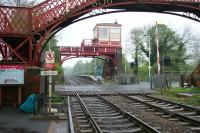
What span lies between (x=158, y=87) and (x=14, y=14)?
15.9m

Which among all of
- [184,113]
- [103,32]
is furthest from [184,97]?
[103,32]

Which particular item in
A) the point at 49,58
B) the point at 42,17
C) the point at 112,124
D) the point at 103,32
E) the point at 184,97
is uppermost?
the point at 103,32

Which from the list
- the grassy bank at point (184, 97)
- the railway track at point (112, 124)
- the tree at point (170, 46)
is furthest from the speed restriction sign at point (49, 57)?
the tree at point (170, 46)

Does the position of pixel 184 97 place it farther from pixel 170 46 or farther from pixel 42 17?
pixel 170 46

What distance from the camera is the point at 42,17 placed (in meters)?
22.1

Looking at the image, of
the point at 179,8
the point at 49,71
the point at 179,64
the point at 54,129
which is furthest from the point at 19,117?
the point at 179,64

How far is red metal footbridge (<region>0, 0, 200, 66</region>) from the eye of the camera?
20844mm

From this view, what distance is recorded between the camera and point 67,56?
58.8 metres

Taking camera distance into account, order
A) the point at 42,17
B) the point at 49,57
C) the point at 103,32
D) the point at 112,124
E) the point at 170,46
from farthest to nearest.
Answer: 1. the point at 170,46
2. the point at 103,32
3. the point at 42,17
4. the point at 49,57
5. the point at 112,124

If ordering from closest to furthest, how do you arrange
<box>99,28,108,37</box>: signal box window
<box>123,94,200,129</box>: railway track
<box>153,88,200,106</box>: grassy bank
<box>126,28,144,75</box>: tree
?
<box>123,94,200,129</box>: railway track
<box>153,88,200,106</box>: grassy bank
<box>99,28,108,37</box>: signal box window
<box>126,28,144,75</box>: tree

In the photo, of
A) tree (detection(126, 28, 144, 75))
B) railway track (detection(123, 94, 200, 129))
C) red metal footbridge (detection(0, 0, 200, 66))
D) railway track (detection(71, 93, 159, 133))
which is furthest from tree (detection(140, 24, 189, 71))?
railway track (detection(71, 93, 159, 133))

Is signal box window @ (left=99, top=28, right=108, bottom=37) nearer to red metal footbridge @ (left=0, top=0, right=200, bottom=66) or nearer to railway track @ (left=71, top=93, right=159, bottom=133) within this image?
red metal footbridge @ (left=0, top=0, right=200, bottom=66)

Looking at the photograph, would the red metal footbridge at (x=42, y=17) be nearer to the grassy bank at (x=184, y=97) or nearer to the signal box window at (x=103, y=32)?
the grassy bank at (x=184, y=97)

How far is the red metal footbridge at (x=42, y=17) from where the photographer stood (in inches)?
821
